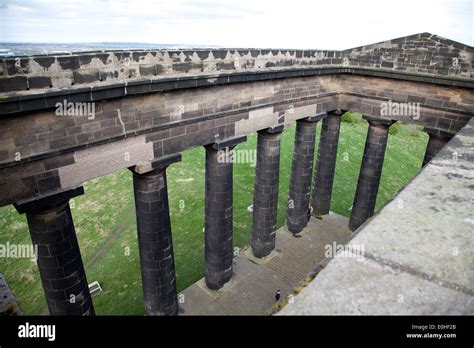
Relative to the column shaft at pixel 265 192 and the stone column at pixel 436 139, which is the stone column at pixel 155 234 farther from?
the stone column at pixel 436 139

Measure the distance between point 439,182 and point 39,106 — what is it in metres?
7.57

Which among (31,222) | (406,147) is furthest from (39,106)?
(406,147)

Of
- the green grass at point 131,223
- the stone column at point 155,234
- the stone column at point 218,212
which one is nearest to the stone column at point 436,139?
the green grass at point 131,223

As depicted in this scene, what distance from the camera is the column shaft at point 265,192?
47.8 ft

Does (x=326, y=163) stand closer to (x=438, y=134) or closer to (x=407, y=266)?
(x=438, y=134)

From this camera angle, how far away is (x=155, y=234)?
11.0 m

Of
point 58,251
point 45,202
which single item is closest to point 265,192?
point 58,251

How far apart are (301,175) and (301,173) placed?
0.11 meters

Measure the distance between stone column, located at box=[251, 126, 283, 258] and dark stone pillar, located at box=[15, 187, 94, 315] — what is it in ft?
26.2

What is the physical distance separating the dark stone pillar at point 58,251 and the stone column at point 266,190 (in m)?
7.97

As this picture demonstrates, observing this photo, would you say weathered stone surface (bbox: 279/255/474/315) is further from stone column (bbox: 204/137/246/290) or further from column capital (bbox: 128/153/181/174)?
stone column (bbox: 204/137/246/290)

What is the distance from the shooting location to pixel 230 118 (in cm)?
1191
